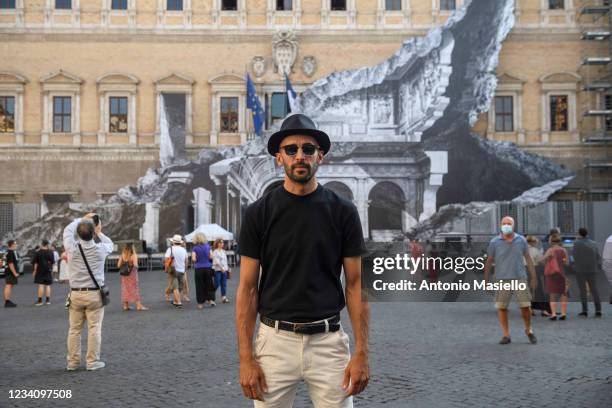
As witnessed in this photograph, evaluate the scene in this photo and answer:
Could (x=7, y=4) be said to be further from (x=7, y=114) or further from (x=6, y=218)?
(x=6, y=218)

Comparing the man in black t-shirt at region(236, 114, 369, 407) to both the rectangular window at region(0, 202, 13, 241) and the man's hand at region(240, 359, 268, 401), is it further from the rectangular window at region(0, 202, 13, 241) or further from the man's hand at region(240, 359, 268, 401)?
the rectangular window at region(0, 202, 13, 241)

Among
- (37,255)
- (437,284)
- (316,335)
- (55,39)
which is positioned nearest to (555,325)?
(437,284)

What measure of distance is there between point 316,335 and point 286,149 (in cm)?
85

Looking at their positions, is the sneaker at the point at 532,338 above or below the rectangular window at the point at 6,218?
below

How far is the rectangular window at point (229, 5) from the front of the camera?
103 feet

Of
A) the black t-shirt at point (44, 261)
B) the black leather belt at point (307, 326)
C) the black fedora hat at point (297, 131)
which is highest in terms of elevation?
the black fedora hat at point (297, 131)

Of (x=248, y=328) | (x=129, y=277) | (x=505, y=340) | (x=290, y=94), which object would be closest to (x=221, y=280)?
(x=129, y=277)

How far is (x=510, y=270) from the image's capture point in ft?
27.6

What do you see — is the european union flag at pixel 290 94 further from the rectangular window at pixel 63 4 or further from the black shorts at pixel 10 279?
the black shorts at pixel 10 279

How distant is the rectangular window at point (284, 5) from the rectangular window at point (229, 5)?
1930mm

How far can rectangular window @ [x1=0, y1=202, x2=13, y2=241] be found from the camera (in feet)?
98.0

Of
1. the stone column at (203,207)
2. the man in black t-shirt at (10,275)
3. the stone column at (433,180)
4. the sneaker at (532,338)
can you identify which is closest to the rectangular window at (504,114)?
the stone column at (433,180)

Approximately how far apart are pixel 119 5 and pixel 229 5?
4.96 m

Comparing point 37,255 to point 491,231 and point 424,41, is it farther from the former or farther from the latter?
point 424,41
